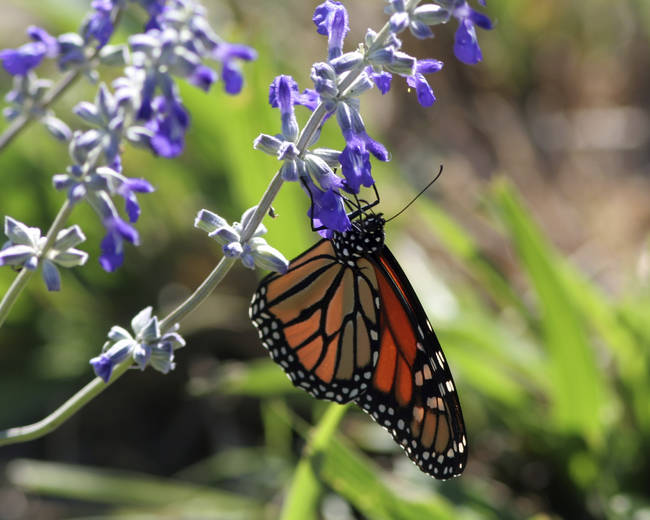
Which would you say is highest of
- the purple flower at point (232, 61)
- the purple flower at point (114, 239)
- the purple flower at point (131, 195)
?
the purple flower at point (232, 61)

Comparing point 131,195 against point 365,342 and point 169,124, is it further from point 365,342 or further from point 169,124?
point 365,342

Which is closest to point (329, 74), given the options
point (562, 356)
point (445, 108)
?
point (562, 356)

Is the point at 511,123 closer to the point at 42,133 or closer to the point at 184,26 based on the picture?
the point at 42,133

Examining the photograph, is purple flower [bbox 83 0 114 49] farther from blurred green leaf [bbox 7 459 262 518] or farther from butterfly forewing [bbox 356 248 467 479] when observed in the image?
blurred green leaf [bbox 7 459 262 518]

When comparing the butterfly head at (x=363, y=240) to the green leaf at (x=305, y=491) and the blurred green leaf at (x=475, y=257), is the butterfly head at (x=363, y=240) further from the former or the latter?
the blurred green leaf at (x=475, y=257)

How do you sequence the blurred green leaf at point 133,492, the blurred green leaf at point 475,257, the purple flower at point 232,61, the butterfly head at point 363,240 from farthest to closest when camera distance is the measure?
1. the blurred green leaf at point 475,257
2. the blurred green leaf at point 133,492
3. the butterfly head at point 363,240
4. the purple flower at point 232,61

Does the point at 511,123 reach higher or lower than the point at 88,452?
higher

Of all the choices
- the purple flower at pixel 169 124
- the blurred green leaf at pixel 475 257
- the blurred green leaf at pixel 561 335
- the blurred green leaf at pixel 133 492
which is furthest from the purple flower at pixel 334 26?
the blurred green leaf at pixel 133 492

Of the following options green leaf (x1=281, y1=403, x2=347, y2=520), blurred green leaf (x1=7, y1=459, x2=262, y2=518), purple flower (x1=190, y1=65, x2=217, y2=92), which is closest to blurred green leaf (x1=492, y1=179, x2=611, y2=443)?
green leaf (x1=281, y1=403, x2=347, y2=520)
